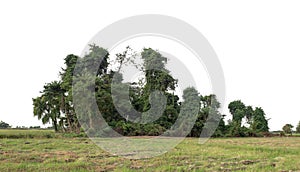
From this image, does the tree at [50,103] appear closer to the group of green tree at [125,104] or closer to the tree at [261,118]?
the group of green tree at [125,104]

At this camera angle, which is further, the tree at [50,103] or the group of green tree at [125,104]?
the tree at [50,103]

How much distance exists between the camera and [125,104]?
36594 millimetres

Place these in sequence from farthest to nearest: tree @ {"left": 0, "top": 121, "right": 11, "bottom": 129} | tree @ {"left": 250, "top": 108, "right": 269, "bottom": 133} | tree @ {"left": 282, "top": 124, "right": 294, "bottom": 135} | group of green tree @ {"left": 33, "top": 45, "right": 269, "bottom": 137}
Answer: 1. tree @ {"left": 0, "top": 121, "right": 11, "bottom": 129}
2. tree @ {"left": 250, "top": 108, "right": 269, "bottom": 133}
3. tree @ {"left": 282, "top": 124, "right": 294, "bottom": 135}
4. group of green tree @ {"left": 33, "top": 45, "right": 269, "bottom": 137}

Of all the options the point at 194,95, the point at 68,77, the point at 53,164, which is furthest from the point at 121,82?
the point at 53,164

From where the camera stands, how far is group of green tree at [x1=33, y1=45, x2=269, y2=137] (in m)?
36.1

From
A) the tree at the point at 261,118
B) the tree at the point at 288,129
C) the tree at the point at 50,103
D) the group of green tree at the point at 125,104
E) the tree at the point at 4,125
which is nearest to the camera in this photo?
the group of green tree at the point at 125,104

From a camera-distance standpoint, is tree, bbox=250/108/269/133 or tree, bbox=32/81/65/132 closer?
tree, bbox=32/81/65/132

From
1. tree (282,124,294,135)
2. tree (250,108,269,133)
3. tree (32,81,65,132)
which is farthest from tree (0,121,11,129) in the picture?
tree (282,124,294,135)

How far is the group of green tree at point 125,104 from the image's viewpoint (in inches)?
1420

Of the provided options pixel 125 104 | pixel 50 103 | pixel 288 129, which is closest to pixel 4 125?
pixel 50 103

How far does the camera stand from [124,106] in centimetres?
3709

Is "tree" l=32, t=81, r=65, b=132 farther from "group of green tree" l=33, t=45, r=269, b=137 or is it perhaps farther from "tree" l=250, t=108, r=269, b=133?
"tree" l=250, t=108, r=269, b=133

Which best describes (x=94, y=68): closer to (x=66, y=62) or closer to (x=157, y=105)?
(x=66, y=62)

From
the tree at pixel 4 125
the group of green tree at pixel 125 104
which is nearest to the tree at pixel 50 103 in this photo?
the group of green tree at pixel 125 104
